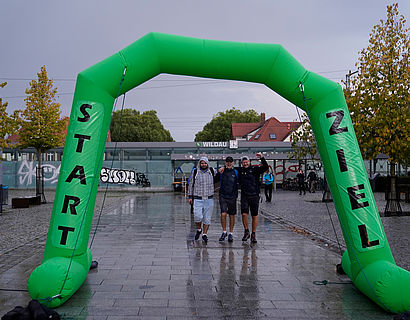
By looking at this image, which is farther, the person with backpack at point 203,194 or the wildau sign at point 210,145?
the wildau sign at point 210,145

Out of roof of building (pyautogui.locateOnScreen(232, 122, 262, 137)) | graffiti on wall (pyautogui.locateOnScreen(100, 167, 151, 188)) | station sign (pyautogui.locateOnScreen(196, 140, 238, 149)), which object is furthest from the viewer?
roof of building (pyautogui.locateOnScreen(232, 122, 262, 137))

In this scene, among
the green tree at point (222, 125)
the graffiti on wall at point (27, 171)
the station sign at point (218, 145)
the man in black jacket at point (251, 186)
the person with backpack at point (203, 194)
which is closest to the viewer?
the man in black jacket at point (251, 186)

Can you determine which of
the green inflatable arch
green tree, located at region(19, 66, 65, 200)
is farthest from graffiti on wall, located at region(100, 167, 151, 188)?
the green inflatable arch

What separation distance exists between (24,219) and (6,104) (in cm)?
603

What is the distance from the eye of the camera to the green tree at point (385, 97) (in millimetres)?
12477

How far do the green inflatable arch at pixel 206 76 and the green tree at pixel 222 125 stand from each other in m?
64.6

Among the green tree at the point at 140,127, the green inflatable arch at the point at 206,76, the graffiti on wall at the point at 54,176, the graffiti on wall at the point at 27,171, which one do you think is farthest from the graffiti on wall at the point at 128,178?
the green tree at the point at 140,127

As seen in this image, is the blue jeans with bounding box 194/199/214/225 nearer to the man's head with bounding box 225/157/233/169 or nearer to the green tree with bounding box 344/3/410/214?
the man's head with bounding box 225/157/233/169

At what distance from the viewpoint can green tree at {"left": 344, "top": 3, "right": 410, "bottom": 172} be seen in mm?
12477

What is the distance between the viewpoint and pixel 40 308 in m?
4.01

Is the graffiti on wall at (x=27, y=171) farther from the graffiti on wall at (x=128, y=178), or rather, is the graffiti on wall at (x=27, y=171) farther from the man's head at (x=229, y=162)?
the man's head at (x=229, y=162)

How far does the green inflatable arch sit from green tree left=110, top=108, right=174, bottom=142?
5784 cm

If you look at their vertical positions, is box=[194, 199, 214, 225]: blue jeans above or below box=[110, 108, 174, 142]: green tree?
below

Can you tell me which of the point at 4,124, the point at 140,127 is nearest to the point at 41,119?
the point at 4,124
